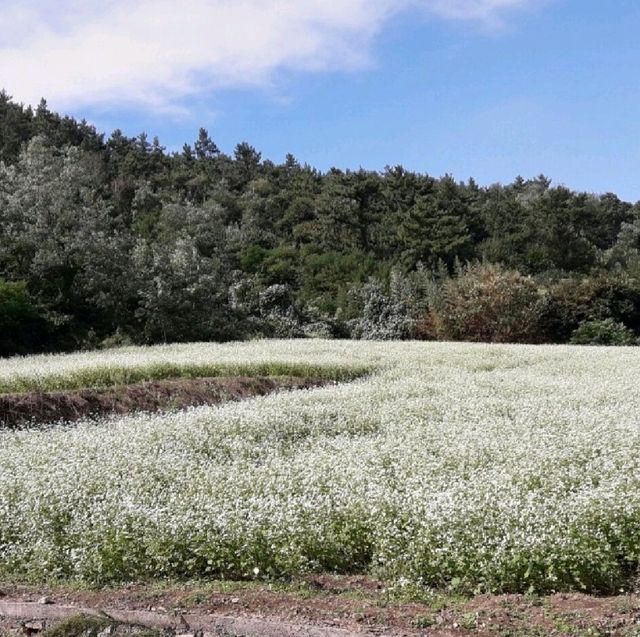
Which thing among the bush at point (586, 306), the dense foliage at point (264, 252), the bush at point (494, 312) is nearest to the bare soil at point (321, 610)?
the dense foliage at point (264, 252)

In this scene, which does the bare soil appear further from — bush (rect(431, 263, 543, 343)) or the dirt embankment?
bush (rect(431, 263, 543, 343))

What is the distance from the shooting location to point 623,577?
6.18 metres

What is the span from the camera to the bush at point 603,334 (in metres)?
32.7

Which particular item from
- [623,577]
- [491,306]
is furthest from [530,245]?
[623,577]

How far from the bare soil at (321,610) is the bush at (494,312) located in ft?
93.4

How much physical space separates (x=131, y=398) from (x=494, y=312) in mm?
22002

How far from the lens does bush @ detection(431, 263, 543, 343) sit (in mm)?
33750

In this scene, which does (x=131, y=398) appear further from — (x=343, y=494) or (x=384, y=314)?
(x=384, y=314)

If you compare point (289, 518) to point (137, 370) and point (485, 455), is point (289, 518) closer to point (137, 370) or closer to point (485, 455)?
point (485, 455)

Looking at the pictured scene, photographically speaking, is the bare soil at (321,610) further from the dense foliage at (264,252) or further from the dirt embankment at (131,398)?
the dense foliage at (264,252)

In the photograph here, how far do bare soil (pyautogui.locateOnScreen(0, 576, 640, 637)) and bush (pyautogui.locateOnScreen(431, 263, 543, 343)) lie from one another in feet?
93.4

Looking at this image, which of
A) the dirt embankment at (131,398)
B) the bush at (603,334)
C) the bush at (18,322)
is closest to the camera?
the dirt embankment at (131,398)

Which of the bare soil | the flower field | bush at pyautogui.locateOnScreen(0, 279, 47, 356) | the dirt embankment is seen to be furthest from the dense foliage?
the bare soil

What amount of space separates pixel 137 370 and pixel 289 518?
11910 mm
